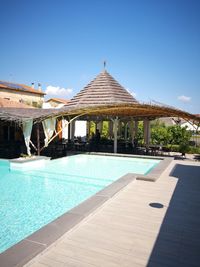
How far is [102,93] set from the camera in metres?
19.2

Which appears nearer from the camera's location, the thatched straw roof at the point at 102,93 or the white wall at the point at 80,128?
the thatched straw roof at the point at 102,93

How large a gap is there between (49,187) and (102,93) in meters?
12.5

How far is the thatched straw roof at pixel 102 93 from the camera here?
18703 mm

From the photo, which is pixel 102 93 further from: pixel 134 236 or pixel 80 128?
pixel 134 236

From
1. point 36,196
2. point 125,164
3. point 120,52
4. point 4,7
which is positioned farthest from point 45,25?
point 36,196

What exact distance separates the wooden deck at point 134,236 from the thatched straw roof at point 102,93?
13.6 metres

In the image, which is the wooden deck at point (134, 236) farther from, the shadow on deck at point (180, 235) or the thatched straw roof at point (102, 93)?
the thatched straw roof at point (102, 93)

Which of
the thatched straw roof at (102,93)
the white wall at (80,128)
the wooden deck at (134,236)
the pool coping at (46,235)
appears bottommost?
the wooden deck at (134,236)

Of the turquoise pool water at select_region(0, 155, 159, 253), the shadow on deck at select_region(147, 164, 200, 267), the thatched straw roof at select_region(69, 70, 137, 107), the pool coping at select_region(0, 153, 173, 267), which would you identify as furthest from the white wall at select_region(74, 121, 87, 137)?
the pool coping at select_region(0, 153, 173, 267)

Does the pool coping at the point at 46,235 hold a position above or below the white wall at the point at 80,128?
below

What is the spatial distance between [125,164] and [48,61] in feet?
37.0

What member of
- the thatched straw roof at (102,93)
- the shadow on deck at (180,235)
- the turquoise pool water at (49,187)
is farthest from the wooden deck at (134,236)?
the thatched straw roof at (102,93)

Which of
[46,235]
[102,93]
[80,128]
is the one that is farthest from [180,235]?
[80,128]

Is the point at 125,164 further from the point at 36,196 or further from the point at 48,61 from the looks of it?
the point at 48,61
